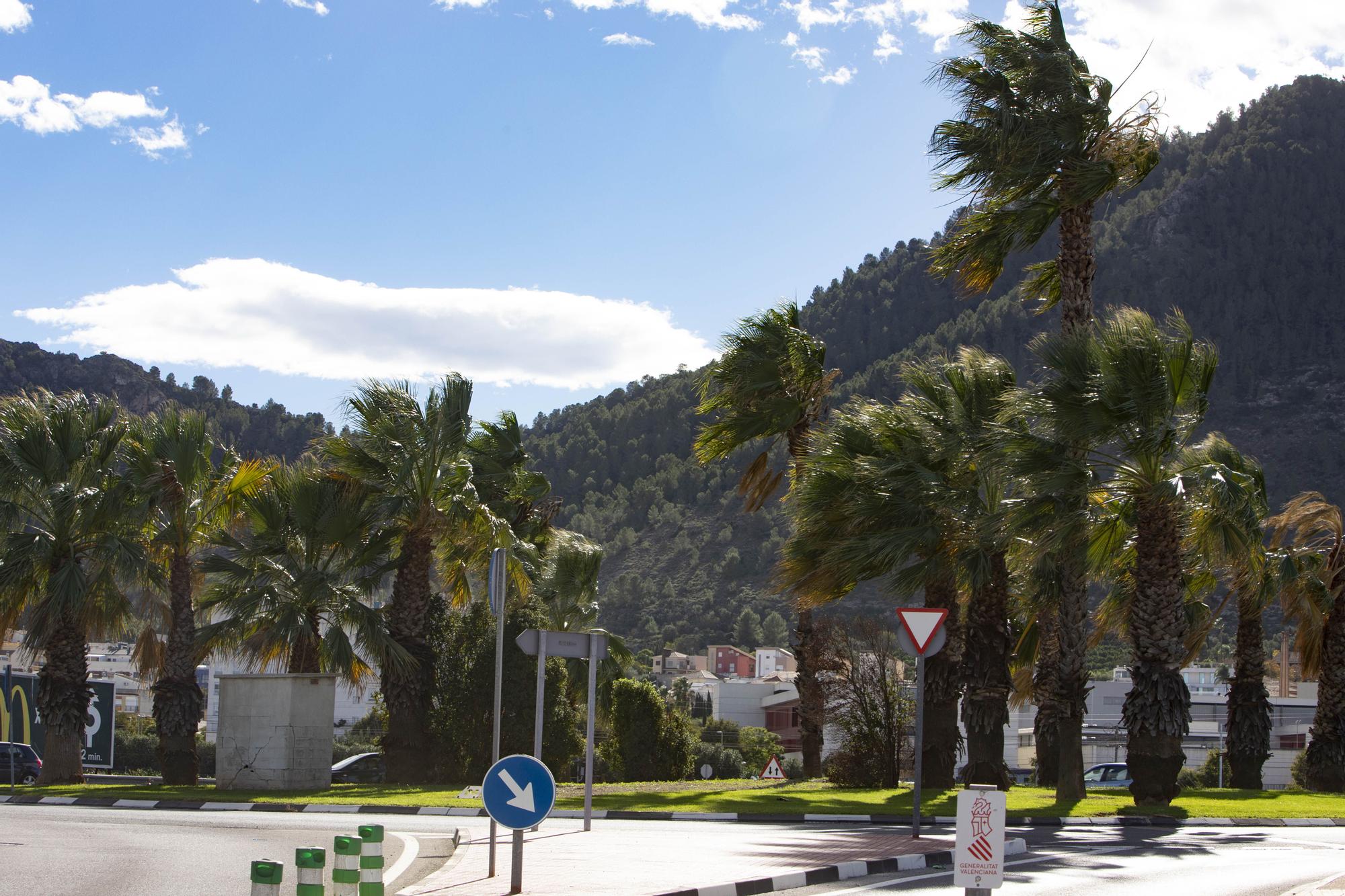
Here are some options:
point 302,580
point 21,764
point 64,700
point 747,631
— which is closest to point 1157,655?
point 302,580

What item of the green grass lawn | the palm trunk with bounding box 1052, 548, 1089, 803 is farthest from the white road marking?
the palm trunk with bounding box 1052, 548, 1089, 803

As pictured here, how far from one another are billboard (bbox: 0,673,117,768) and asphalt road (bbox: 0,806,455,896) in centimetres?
1880

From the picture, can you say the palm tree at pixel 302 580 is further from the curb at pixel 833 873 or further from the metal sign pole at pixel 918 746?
the curb at pixel 833 873

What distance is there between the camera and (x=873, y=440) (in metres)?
22.7

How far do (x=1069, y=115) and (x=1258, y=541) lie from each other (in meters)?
7.41

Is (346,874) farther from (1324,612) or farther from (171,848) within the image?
(1324,612)

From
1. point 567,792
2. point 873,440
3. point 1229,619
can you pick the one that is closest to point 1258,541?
point 873,440

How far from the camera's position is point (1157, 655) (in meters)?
19.7

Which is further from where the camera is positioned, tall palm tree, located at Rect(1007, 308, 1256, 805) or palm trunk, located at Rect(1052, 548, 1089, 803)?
palm trunk, located at Rect(1052, 548, 1089, 803)

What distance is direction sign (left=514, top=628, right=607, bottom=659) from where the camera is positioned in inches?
501

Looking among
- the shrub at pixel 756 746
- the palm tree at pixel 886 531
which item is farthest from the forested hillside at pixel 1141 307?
the palm tree at pixel 886 531

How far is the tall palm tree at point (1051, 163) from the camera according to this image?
2109cm

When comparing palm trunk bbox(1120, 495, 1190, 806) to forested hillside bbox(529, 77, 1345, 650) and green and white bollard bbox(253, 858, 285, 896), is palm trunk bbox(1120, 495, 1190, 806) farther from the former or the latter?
forested hillside bbox(529, 77, 1345, 650)

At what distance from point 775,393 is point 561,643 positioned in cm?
1362
